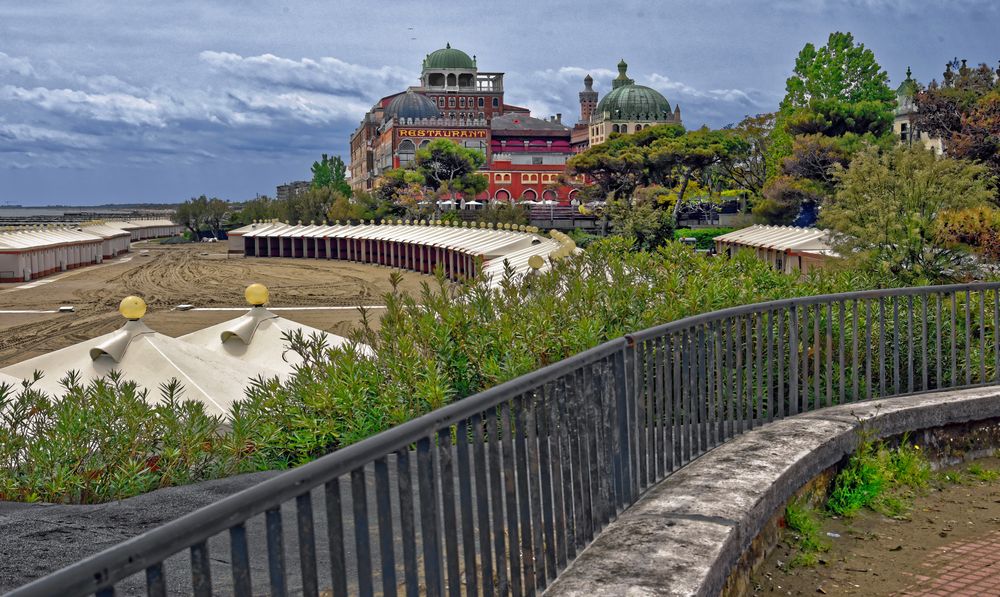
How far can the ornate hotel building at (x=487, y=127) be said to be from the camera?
128m

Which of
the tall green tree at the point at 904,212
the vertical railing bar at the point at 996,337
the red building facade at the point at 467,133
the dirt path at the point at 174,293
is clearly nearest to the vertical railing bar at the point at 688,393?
the vertical railing bar at the point at 996,337

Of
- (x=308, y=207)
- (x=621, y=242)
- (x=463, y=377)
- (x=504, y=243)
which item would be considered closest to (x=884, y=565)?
(x=463, y=377)

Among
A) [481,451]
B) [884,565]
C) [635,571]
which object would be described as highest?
[481,451]

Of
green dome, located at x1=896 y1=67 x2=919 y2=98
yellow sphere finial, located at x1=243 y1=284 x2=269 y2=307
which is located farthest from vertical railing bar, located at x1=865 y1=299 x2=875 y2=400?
green dome, located at x1=896 y1=67 x2=919 y2=98

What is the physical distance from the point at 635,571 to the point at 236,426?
3411 millimetres

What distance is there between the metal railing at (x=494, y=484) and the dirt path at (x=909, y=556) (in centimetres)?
80

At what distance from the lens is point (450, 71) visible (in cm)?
15638

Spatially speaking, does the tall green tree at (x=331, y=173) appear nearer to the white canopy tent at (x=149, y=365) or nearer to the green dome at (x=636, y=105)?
the green dome at (x=636, y=105)

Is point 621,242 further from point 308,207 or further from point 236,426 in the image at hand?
point 308,207

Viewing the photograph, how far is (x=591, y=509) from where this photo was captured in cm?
408

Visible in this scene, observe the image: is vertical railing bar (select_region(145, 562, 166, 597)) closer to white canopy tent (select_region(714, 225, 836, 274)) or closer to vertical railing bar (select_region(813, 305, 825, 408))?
vertical railing bar (select_region(813, 305, 825, 408))

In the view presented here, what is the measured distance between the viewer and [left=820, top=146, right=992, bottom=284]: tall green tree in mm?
12164

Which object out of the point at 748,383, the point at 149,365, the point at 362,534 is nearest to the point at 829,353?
the point at 748,383

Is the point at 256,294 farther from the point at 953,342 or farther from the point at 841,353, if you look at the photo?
the point at 953,342
